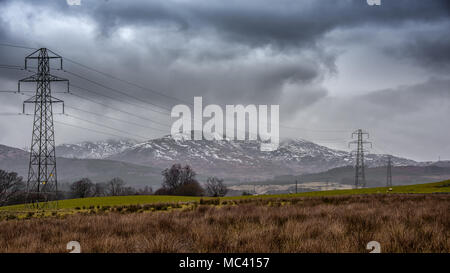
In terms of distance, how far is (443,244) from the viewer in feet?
17.5

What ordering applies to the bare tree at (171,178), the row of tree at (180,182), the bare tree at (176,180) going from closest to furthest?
the bare tree at (176,180)
the row of tree at (180,182)
the bare tree at (171,178)

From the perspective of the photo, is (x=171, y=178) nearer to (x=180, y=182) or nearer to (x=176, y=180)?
(x=176, y=180)

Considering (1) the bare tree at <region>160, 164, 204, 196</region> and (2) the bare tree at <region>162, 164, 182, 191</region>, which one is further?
(2) the bare tree at <region>162, 164, 182, 191</region>

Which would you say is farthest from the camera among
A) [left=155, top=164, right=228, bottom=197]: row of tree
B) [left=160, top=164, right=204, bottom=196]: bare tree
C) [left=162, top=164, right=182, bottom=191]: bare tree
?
[left=162, top=164, right=182, bottom=191]: bare tree

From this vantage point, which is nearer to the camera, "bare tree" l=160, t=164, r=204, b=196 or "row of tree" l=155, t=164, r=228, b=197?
"bare tree" l=160, t=164, r=204, b=196

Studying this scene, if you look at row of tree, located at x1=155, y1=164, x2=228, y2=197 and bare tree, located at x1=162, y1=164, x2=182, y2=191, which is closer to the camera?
row of tree, located at x1=155, y1=164, x2=228, y2=197

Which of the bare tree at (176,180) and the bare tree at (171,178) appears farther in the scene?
the bare tree at (171,178)

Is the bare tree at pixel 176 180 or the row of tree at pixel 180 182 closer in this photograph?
the bare tree at pixel 176 180

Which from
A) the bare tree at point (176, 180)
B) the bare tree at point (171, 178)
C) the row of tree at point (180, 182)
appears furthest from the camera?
the bare tree at point (171, 178)

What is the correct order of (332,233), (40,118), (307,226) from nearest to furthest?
(332,233), (307,226), (40,118)

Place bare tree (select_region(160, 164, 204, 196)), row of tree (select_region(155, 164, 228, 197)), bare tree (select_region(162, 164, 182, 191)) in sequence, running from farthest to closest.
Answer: bare tree (select_region(162, 164, 182, 191)) < row of tree (select_region(155, 164, 228, 197)) < bare tree (select_region(160, 164, 204, 196))

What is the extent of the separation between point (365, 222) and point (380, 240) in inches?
109
